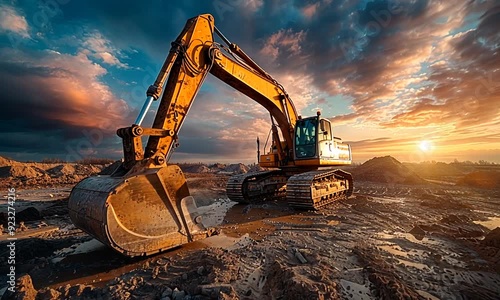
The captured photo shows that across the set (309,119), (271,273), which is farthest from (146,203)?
(309,119)

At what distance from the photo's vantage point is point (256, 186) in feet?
32.8

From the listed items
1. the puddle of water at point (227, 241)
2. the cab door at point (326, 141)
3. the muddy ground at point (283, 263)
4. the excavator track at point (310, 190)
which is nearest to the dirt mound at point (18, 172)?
the muddy ground at point (283, 263)

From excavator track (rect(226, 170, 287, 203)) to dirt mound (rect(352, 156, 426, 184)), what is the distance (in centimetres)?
1244

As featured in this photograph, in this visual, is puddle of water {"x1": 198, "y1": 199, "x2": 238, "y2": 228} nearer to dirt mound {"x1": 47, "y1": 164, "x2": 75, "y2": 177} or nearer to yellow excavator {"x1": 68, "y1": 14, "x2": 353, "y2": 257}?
yellow excavator {"x1": 68, "y1": 14, "x2": 353, "y2": 257}

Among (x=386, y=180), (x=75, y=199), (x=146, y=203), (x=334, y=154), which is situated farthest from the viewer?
(x=386, y=180)

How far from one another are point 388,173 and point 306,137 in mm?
14811

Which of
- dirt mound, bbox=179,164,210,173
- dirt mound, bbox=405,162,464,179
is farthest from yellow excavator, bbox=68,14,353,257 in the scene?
dirt mound, bbox=179,164,210,173

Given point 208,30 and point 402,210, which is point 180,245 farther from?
point 402,210

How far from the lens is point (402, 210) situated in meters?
8.23

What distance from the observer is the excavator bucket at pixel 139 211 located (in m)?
3.63

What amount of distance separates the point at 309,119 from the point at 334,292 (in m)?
7.24

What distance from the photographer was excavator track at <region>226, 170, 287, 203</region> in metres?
9.55

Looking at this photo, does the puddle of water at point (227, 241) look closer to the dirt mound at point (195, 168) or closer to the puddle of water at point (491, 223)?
the puddle of water at point (491, 223)

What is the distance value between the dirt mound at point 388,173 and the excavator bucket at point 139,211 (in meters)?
18.3
